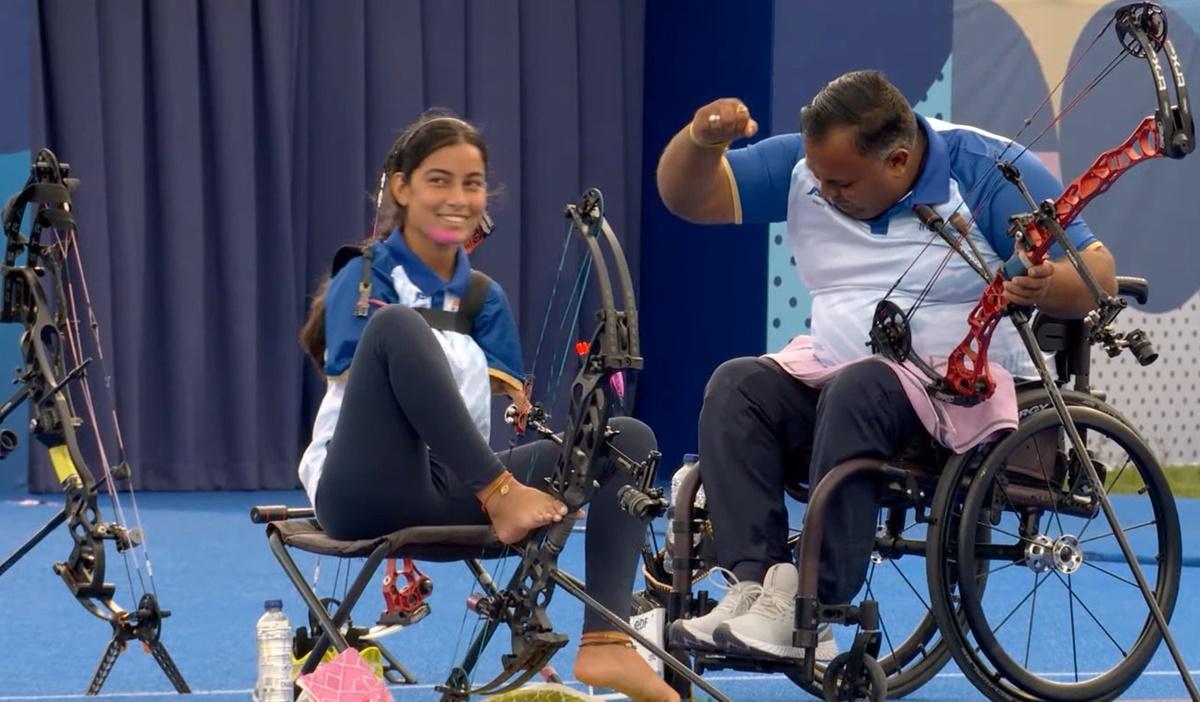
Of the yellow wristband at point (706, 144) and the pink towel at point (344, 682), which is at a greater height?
the yellow wristband at point (706, 144)

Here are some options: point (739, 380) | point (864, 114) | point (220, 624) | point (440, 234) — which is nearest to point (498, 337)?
point (440, 234)

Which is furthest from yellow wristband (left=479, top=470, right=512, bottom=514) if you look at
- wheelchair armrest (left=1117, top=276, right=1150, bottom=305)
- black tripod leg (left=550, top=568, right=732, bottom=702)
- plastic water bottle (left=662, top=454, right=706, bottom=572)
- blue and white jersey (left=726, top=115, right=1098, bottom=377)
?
wheelchair armrest (left=1117, top=276, right=1150, bottom=305)

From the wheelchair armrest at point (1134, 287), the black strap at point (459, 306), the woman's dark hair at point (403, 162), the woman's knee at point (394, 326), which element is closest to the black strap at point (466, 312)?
the black strap at point (459, 306)

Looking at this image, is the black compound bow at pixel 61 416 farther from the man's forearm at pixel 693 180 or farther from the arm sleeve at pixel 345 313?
the man's forearm at pixel 693 180

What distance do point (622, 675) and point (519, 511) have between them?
0.28m

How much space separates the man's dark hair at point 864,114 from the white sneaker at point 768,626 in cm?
54

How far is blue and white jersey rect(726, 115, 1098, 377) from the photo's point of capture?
2.18 metres

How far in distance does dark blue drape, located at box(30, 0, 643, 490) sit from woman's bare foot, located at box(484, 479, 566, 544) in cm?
324

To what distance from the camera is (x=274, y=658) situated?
7.35 feet

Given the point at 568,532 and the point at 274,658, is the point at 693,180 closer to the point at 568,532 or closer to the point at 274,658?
the point at 568,532

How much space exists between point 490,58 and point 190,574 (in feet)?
7.93

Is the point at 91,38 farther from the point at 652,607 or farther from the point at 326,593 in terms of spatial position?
the point at 652,607

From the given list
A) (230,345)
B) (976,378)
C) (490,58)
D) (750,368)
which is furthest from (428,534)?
(490,58)

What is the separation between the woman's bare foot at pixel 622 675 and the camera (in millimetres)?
2154
